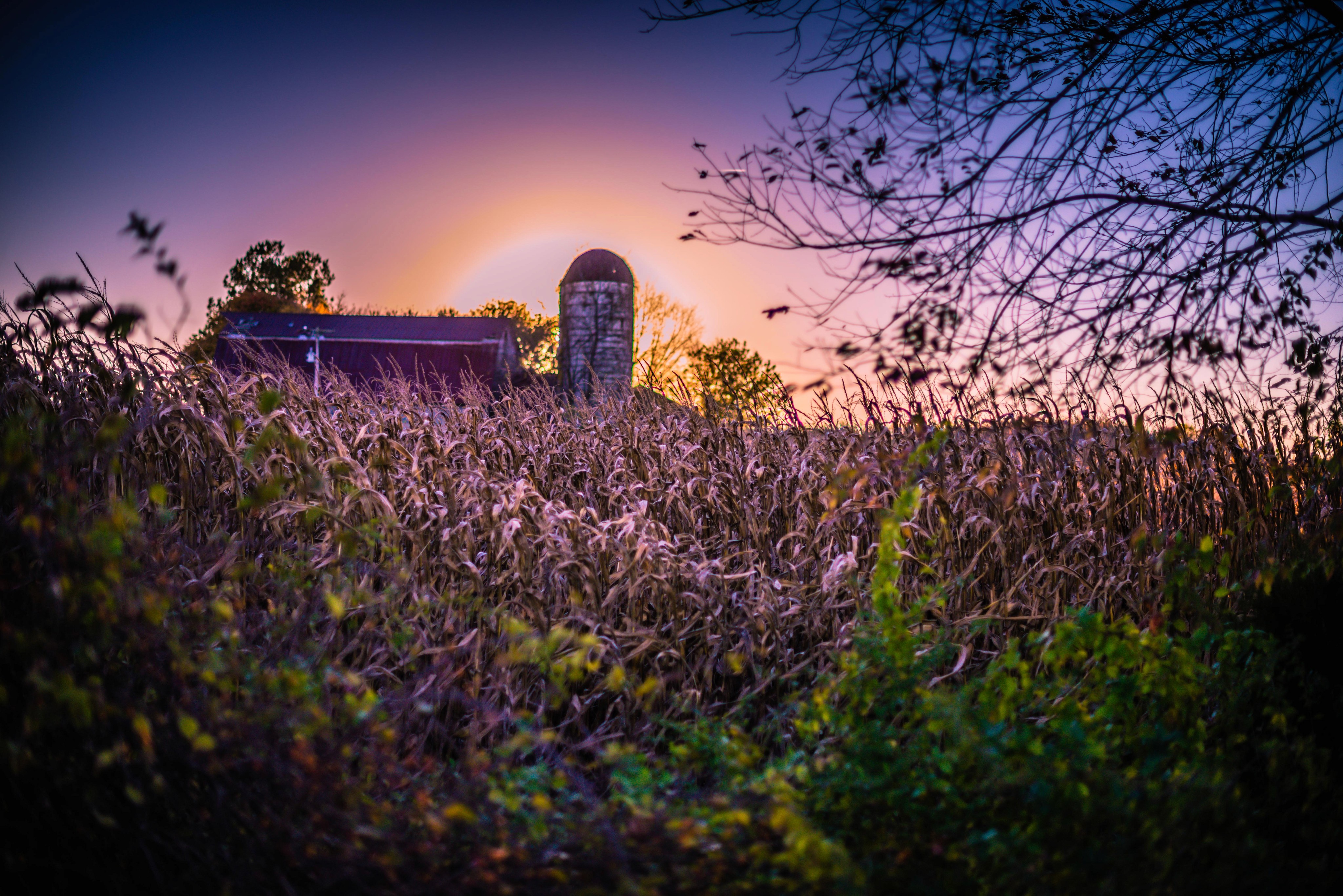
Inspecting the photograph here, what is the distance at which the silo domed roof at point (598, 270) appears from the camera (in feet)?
51.3

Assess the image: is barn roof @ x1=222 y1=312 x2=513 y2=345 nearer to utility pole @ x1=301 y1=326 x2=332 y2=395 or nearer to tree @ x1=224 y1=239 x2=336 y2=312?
utility pole @ x1=301 y1=326 x2=332 y2=395

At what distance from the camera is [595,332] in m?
15.3

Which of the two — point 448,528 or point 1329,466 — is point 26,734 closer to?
point 448,528

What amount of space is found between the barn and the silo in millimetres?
4339

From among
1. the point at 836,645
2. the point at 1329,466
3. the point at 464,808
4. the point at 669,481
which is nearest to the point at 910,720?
the point at 836,645

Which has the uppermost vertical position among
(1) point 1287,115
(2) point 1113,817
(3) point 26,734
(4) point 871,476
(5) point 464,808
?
(1) point 1287,115

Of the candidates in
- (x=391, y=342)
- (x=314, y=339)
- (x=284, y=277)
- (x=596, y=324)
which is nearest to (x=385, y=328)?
(x=391, y=342)

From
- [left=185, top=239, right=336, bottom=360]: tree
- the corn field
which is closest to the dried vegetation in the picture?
the corn field

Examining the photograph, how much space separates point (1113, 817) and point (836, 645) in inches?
54.6

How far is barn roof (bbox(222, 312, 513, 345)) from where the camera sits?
20375 mm

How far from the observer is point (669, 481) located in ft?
16.6

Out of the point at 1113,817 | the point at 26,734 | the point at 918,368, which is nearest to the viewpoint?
the point at 26,734

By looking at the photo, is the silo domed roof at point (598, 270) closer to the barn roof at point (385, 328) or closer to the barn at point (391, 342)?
the barn at point (391, 342)

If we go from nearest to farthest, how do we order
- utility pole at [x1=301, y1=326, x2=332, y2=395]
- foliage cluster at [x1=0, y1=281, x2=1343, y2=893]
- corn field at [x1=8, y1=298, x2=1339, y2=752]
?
foliage cluster at [x1=0, y1=281, x2=1343, y2=893] → corn field at [x1=8, y1=298, x2=1339, y2=752] → utility pole at [x1=301, y1=326, x2=332, y2=395]
